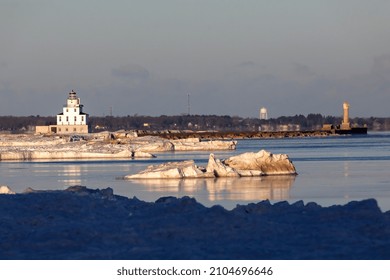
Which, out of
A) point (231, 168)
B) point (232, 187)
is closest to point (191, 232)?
point (232, 187)

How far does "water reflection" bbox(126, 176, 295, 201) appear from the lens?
63.9 ft

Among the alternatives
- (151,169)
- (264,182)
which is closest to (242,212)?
(264,182)

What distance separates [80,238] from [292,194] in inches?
412

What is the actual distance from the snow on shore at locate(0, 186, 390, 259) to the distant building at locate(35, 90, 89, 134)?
8906 centimetres

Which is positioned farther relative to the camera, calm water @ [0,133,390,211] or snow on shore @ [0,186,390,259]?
calm water @ [0,133,390,211]

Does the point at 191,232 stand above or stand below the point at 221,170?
above

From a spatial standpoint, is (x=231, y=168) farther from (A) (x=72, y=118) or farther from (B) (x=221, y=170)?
(A) (x=72, y=118)

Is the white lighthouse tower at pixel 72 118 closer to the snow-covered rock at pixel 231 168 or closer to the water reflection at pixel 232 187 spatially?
the snow-covered rock at pixel 231 168

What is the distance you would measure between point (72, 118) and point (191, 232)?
306 feet

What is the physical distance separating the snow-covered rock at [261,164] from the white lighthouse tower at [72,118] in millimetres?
73946

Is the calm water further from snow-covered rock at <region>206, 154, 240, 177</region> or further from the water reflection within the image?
snow-covered rock at <region>206, 154, 240, 177</region>

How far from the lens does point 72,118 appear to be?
10231cm

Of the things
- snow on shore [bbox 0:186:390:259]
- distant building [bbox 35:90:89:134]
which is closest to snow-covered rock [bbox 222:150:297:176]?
snow on shore [bbox 0:186:390:259]
